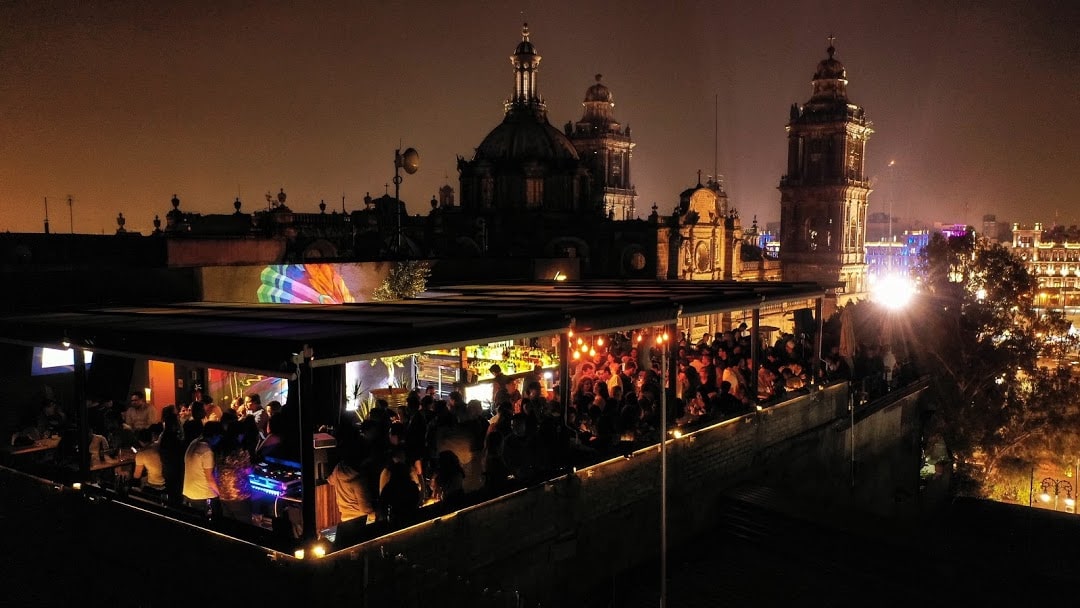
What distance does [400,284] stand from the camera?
741 inches

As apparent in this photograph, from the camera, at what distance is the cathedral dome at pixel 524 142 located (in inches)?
2172

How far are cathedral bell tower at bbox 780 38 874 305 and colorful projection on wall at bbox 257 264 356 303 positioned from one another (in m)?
61.4

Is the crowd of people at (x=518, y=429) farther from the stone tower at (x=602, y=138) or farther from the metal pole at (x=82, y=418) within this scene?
the stone tower at (x=602, y=138)

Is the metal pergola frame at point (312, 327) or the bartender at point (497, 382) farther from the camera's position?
the bartender at point (497, 382)

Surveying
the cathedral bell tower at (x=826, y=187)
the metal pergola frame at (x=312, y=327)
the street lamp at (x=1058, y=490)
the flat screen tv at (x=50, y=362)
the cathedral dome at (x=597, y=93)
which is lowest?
the street lamp at (x=1058, y=490)

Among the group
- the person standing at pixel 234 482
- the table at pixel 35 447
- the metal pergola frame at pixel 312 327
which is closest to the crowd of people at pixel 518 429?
the metal pergola frame at pixel 312 327

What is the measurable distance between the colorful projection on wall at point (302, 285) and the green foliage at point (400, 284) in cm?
79

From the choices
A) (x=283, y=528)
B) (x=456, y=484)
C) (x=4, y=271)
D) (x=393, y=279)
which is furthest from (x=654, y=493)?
(x=4, y=271)

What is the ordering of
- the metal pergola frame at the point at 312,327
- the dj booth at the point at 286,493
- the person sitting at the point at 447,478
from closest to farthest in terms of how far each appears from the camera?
the metal pergola frame at the point at 312,327, the dj booth at the point at 286,493, the person sitting at the point at 447,478

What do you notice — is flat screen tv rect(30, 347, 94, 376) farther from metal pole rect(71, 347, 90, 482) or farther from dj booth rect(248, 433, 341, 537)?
dj booth rect(248, 433, 341, 537)

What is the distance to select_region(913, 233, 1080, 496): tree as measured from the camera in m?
33.3

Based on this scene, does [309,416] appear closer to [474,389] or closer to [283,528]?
[283,528]

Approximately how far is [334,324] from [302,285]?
9258 mm

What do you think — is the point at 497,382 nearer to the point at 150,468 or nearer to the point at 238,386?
the point at 238,386
